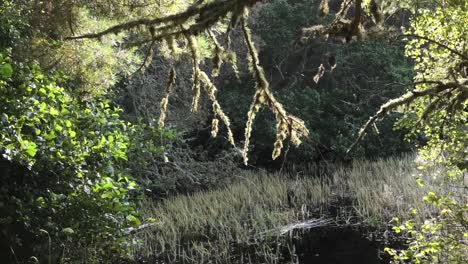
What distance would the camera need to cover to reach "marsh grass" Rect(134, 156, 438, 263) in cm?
629

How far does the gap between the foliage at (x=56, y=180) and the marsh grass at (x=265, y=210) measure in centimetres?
180

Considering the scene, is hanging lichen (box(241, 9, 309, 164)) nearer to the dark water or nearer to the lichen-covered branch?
the lichen-covered branch

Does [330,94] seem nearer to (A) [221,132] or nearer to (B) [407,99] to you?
(A) [221,132]

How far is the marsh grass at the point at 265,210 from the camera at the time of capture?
6.29 meters

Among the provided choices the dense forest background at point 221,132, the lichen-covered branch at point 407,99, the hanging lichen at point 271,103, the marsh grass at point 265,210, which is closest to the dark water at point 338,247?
the dense forest background at point 221,132

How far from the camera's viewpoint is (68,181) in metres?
3.81

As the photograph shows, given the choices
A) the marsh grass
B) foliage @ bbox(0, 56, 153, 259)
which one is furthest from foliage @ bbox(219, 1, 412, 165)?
foliage @ bbox(0, 56, 153, 259)

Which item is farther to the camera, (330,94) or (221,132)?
(330,94)

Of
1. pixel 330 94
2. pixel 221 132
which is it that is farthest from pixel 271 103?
pixel 330 94

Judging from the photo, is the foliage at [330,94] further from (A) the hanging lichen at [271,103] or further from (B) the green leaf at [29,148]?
(A) the hanging lichen at [271,103]

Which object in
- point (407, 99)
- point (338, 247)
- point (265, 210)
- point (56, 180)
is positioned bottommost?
point (338, 247)

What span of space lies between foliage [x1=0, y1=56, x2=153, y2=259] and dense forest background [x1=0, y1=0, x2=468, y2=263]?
0.05ft

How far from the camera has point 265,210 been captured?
7617 mm

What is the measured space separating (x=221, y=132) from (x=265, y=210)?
3384 mm
